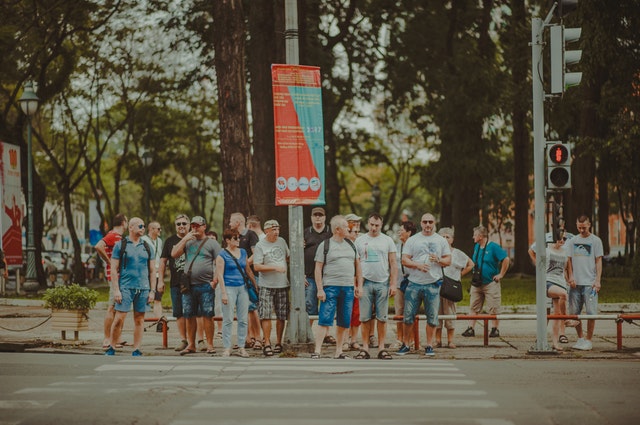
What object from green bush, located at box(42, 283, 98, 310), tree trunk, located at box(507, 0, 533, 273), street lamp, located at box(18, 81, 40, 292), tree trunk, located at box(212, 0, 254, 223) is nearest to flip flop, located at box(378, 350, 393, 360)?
green bush, located at box(42, 283, 98, 310)

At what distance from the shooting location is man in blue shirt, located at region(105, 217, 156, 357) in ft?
47.8

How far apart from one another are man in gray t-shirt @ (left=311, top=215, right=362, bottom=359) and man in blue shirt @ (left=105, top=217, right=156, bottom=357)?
252cm

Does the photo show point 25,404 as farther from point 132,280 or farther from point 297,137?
point 297,137

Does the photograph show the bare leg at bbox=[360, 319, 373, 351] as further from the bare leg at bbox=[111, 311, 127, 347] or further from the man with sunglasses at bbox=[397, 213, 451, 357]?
the bare leg at bbox=[111, 311, 127, 347]

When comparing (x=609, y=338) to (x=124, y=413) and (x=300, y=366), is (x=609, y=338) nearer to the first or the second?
(x=300, y=366)

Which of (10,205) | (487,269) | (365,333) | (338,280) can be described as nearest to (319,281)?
(338,280)

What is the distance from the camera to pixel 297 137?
597 inches

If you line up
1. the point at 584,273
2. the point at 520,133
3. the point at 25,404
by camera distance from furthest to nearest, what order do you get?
the point at 520,133 < the point at 584,273 < the point at 25,404

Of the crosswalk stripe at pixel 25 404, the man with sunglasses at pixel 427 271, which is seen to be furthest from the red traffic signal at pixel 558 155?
the crosswalk stripe at pixel 25 404

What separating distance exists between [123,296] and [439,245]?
466cm

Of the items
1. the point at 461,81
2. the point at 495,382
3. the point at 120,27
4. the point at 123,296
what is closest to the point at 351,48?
the point at 461,81

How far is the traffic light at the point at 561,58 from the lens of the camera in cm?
1464

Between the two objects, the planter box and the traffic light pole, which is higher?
the traffic light pole

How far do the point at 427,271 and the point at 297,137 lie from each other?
2.79 m
